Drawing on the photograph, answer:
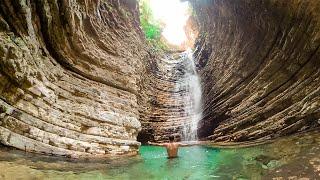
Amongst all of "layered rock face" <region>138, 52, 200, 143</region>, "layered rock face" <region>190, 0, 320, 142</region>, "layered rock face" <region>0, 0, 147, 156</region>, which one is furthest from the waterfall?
"layered rock face" <region>0, 0, 147, 156</region>

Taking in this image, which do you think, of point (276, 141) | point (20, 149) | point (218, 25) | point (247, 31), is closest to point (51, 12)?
point (20, 149)

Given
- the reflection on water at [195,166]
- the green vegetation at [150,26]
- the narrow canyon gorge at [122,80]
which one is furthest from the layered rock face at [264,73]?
the green vegetation at [150,26]

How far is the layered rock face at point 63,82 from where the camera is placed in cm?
649

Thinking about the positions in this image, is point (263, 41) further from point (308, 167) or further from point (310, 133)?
point (308, 167)

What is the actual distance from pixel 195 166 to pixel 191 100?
989 centimetres

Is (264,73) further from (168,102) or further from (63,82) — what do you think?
(168,102)

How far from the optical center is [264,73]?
1070 centimetres

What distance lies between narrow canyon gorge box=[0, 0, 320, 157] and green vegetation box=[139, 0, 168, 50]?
10787mm

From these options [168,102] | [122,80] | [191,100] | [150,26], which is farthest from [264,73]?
[150,26]

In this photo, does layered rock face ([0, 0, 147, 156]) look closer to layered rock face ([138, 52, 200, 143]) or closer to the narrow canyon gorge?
the narrow canyon gorge

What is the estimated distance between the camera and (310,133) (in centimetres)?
755

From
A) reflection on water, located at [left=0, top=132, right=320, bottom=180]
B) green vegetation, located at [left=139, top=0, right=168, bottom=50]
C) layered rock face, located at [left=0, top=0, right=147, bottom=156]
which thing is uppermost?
green vegetation, located at [left=139, top=0, right=168, bottom=50]

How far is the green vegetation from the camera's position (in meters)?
26.4

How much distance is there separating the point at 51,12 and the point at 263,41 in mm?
7215
